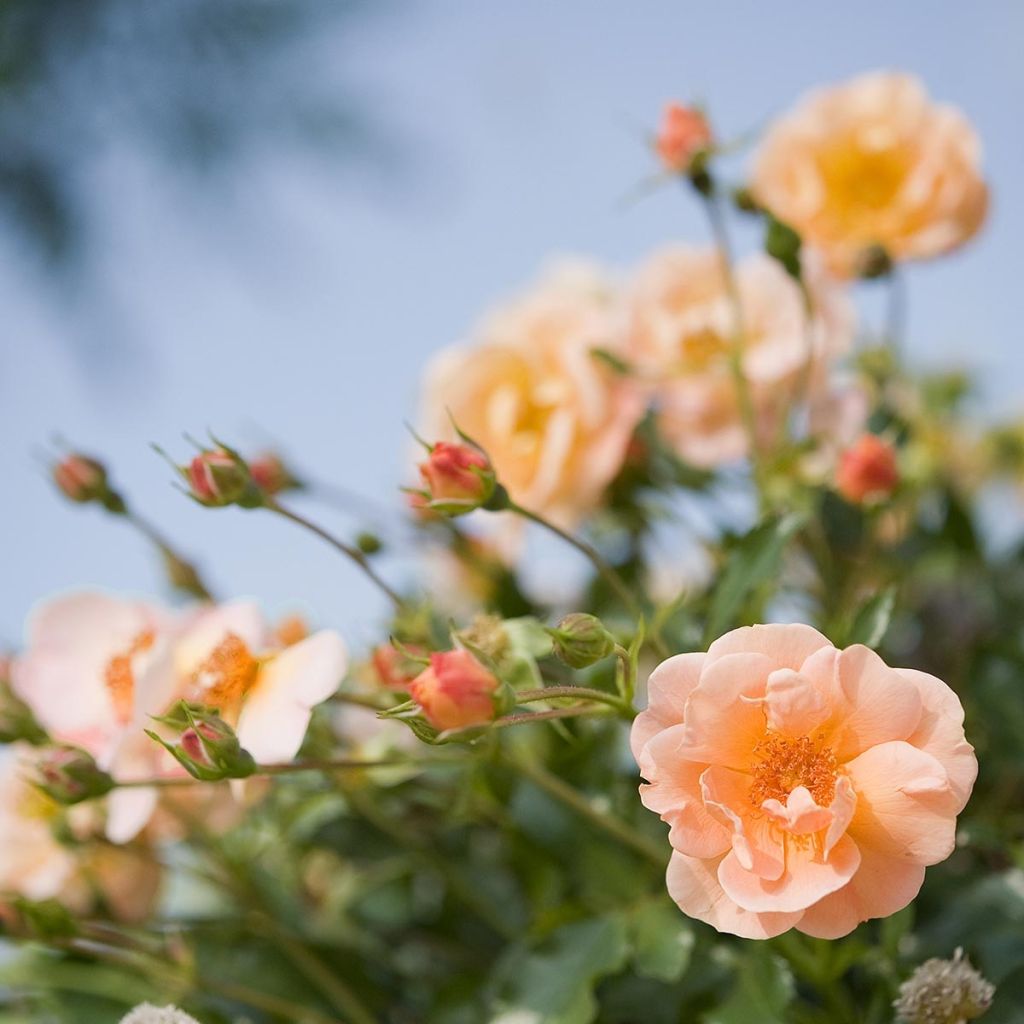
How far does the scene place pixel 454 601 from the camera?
0.64 m

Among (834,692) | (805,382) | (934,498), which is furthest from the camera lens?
(934,498)

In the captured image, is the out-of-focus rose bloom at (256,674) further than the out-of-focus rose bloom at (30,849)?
No

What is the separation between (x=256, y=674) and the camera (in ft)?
1.09

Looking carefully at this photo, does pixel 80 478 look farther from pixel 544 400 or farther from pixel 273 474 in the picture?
pixel 544 400

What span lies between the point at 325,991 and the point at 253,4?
101 centimetres

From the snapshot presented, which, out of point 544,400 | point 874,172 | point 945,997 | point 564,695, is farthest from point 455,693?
point 874,172

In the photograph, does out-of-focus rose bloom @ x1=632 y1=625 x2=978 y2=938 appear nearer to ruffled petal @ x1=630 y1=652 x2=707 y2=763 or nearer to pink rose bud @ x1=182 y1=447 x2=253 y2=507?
ruffled petal @ x1=630 y1=652 x2=707 y2=763

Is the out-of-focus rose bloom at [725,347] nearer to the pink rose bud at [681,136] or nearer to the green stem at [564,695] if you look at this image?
the pink rose bud at [681,136]

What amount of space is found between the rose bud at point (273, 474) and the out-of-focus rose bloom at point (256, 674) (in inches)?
2.9

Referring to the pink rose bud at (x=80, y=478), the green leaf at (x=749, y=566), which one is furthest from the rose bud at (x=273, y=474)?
the green leaf at (x=749, y=566)

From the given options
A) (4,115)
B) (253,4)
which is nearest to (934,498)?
(253,4)

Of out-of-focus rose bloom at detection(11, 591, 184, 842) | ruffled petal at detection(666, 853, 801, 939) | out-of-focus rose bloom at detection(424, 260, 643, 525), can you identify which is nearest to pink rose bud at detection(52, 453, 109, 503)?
out-of-focus rose bloom at detection(11, 591, 184, 842)

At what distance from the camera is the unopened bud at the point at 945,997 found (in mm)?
281

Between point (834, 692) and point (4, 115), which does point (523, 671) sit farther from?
point (4, 115)
